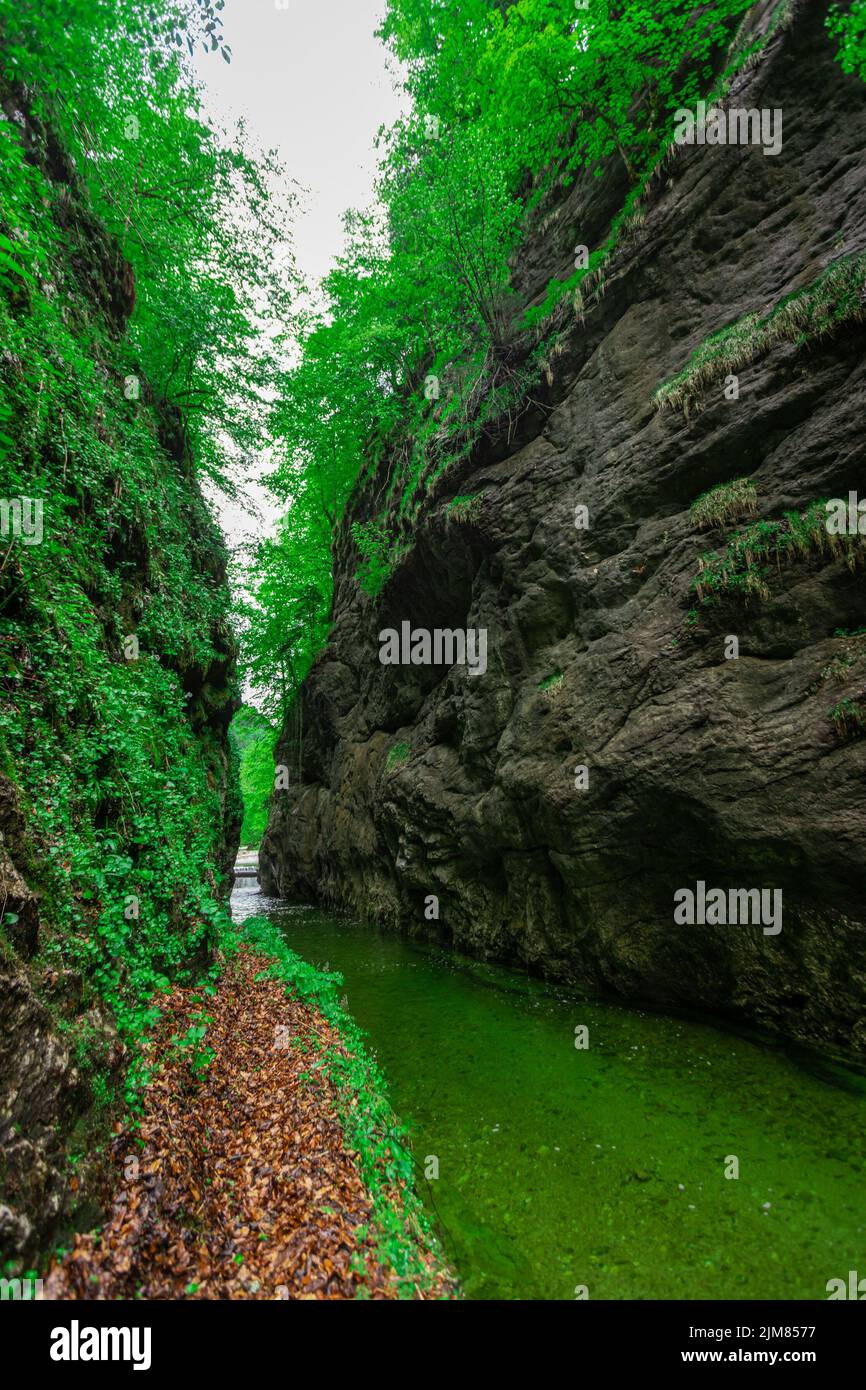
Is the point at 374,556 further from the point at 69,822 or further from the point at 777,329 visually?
the point at 69,822

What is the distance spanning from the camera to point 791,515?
24.3ft

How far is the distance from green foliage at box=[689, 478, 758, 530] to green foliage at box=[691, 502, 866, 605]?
352 millimetres

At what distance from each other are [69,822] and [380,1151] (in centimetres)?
456

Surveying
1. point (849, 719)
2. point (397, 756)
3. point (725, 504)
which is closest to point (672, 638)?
point (725, 504)

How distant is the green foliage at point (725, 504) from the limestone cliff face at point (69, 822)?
9137 millimetres

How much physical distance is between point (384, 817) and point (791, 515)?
1259cm

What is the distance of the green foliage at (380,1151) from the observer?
3867 mm

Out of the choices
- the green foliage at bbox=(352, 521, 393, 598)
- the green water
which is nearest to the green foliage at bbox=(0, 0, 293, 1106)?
A: the green water

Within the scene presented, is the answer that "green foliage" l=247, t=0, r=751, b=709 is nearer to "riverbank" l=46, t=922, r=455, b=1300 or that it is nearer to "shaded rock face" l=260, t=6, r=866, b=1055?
"shaded rock face" l=260, t=6, r=866, b=1055

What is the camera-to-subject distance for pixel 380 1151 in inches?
201

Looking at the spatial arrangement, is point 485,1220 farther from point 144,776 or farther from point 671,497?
point 671,497

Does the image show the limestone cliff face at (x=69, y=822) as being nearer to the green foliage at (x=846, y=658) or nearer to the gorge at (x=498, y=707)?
the gorge at (x=498, y=707)

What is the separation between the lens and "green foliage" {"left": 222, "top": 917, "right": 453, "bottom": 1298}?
152 inches

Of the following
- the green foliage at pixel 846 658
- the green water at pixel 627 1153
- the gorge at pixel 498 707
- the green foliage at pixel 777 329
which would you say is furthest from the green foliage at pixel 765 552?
the green water at pixel 627 1153
